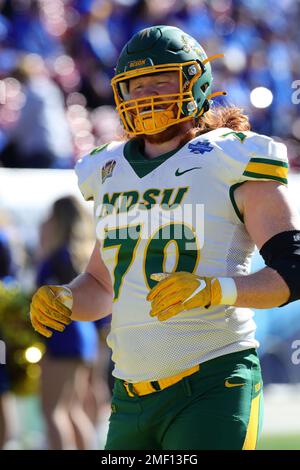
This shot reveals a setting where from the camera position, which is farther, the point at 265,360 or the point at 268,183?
the point at 265,360

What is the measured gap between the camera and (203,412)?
243 cm

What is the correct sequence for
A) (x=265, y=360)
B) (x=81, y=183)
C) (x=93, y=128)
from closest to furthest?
(x=81, y=183), (x=265, y=360), (x=93, y=128)

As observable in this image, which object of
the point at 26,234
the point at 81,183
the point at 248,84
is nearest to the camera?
the point at 81,183

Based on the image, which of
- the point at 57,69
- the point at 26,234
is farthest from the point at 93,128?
the point at 26,234

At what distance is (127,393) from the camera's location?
2598 mm

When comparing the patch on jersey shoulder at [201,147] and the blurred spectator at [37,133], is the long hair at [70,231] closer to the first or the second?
the blurred spectator at [37,133]

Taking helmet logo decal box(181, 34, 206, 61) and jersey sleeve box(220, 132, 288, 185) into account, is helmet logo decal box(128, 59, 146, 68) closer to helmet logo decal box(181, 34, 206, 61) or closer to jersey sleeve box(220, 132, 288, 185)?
helmet logo decal box(181, 34, 206, 61)

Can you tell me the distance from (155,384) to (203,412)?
16 centimetres

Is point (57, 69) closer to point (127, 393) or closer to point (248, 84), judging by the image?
point (248, 84)

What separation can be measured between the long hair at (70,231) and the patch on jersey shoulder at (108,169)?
220 centimetres

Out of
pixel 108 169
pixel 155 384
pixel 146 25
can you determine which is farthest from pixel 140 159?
pixel 146 25

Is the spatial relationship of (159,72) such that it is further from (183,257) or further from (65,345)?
(65,345)

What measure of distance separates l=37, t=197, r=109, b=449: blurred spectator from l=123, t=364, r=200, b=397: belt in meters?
2.45

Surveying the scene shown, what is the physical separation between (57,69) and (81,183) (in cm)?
496
